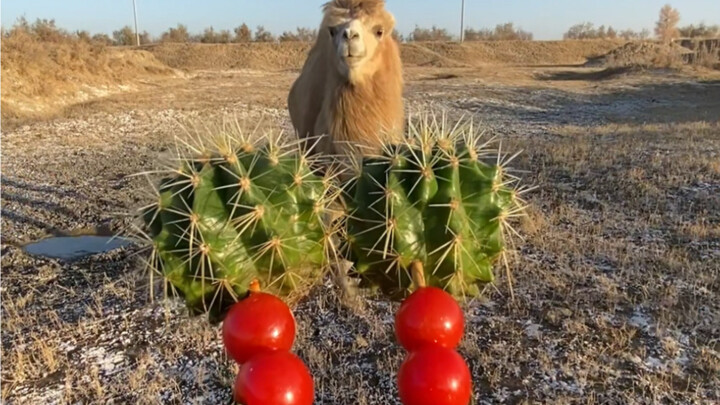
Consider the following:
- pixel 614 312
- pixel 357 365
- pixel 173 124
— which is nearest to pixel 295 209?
pixel 357 365

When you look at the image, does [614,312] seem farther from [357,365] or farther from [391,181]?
[391,181]

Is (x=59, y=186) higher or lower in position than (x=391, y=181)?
lower

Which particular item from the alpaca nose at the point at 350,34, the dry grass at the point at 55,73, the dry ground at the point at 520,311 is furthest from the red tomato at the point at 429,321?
the dry grass at the point at 55,73

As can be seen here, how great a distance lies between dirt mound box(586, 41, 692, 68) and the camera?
107ft

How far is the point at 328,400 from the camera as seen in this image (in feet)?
13.4

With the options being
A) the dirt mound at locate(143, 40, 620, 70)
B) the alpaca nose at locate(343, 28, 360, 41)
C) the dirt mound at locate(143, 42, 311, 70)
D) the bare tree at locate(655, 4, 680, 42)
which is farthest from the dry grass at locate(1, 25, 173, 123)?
the bare tree at locate(655, 4, 680, 42)

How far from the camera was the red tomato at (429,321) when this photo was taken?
5.07 ft

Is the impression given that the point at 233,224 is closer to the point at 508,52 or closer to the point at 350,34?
the point at 350,34

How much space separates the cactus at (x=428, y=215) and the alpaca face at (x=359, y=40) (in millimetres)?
2591

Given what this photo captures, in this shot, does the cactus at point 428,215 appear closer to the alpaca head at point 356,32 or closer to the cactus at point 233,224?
the cactus at point 233,224

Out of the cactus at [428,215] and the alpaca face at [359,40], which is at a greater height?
the alpaca face at [359,40]

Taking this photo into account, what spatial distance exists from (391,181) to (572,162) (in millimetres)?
8617

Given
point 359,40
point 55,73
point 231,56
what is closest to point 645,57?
point 231,56

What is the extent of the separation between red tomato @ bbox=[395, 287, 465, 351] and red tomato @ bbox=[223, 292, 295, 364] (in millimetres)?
296
